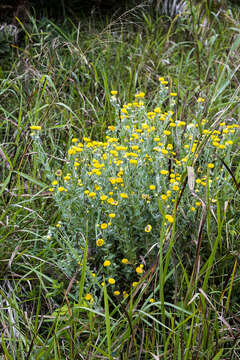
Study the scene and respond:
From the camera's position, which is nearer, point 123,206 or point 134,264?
point 134,264

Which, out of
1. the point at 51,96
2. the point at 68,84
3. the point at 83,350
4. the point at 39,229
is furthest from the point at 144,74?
the point at 83,350

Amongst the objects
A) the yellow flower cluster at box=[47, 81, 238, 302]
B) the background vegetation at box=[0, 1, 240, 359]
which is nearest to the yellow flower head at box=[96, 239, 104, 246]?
the yellow flower cluster at box=[47, 81, 238, 302]

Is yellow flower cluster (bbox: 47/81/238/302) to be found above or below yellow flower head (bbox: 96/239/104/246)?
above

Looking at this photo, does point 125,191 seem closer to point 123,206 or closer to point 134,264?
point 123,206

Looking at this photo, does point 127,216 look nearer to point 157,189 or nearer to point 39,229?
point 157,189

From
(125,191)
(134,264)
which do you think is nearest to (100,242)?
(134,264)

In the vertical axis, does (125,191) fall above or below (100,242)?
above

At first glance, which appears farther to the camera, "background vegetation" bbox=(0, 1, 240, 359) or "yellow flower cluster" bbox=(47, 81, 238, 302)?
"yellow flower cluster" bbox=(47, 81, 238, 302)

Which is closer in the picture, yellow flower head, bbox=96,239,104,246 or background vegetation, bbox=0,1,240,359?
background vegetation, bbox=0,1,240,359

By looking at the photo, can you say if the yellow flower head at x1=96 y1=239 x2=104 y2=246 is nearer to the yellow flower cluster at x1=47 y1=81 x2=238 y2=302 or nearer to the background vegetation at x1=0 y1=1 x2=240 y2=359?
the yellow flower cluster at x1=47 y1=81 x2=238 y2=302

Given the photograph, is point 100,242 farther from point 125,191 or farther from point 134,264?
point 125,191

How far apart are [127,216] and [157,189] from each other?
0.22 meters

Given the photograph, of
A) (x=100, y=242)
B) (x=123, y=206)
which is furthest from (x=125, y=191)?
(x=100, y=242)

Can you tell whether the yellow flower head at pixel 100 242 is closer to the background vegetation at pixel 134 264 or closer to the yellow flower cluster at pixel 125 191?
the yellow flower cluster at pixel 125 191
